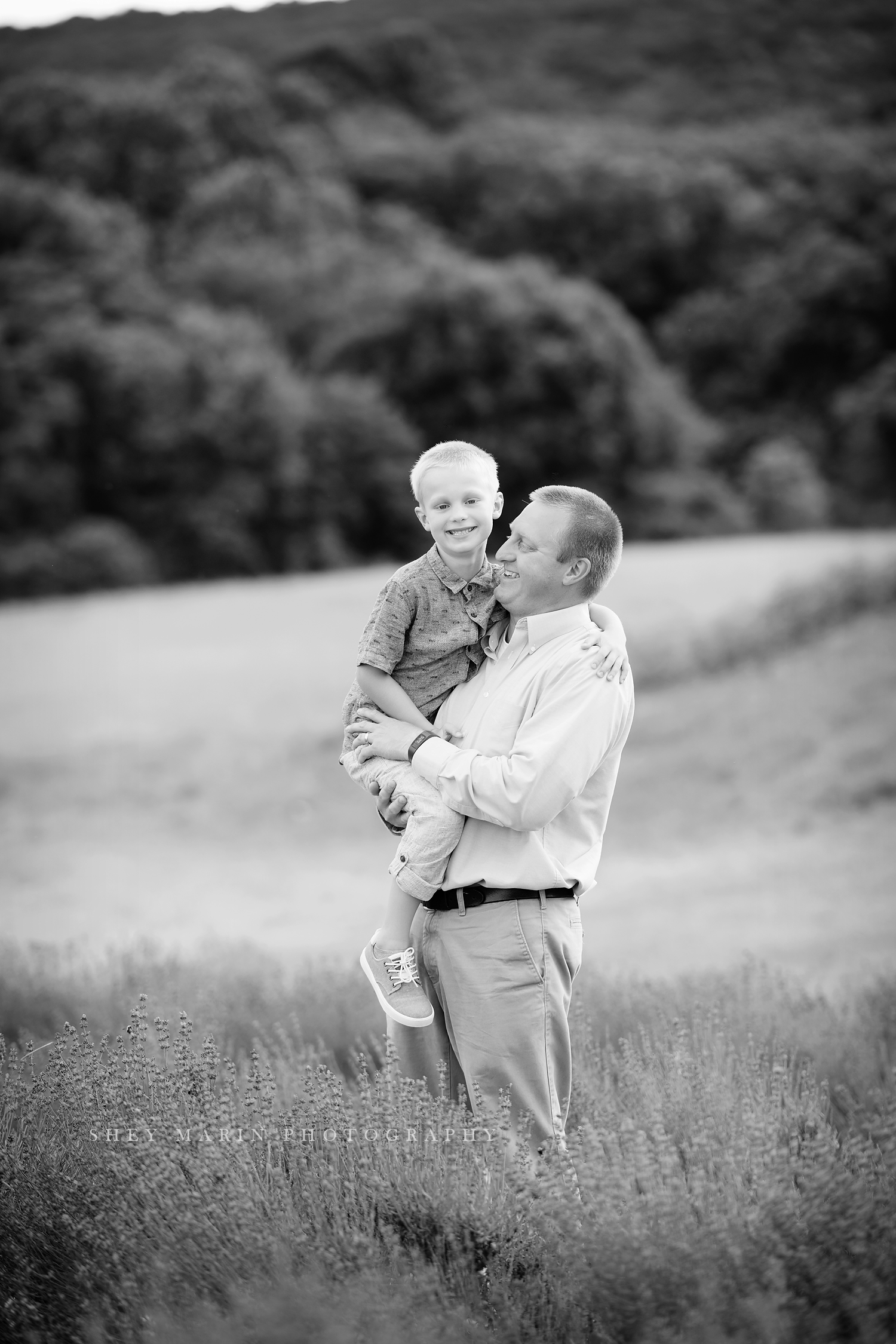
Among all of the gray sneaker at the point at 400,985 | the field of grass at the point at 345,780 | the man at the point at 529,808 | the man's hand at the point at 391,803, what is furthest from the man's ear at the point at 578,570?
the field of grass at the point at 345,780

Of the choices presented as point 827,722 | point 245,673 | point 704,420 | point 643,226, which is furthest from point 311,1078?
point 643,226

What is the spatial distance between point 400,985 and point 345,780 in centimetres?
1088

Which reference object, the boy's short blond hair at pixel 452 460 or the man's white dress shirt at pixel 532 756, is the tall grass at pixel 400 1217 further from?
the boy's short blond hair at pixel 452 460

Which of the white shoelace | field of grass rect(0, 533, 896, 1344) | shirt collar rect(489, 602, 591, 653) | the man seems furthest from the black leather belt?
shirt collar rect(489, 602, 591, 653)

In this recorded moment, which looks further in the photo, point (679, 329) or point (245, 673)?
point (679, 329)

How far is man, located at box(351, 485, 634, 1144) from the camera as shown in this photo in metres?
2.87

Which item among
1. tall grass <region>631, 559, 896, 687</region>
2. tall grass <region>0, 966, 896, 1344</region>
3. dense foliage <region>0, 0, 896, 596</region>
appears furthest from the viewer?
dense foliage <region>0, 0, 896, 596</region>

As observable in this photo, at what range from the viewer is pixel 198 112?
31172 mm

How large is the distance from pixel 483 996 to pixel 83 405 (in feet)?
74.1

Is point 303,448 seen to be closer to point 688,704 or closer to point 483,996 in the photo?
point 688,704

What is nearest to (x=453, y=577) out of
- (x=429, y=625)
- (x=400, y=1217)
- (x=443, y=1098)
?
(x=429, y=625)

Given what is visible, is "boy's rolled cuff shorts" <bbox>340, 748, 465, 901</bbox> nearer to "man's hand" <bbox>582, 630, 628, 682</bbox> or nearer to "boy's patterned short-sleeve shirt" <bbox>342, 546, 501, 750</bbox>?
"boy's patterned short-sleeve shirt" <bbox>342, 546, 501, 750</bbox>

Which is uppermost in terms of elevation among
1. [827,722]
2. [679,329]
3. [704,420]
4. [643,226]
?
[643,226]

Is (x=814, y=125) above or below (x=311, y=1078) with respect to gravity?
above
